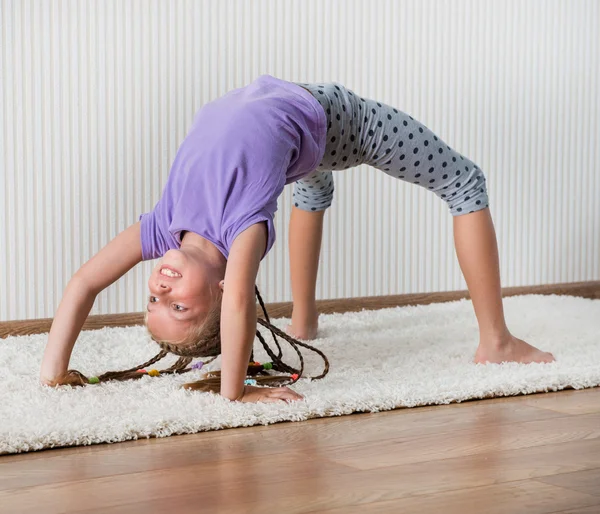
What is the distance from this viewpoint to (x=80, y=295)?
5.06 ft

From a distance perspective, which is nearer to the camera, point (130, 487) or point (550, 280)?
point (130, 487)

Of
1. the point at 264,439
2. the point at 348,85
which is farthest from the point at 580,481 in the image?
the point at 348,85

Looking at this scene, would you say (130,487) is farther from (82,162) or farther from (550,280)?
(550,280)

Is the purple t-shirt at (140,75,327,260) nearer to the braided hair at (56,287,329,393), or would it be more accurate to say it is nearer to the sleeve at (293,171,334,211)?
the braided hair at (56,287,329,393)

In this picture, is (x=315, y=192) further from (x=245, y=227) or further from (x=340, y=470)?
(x=340, y=470)

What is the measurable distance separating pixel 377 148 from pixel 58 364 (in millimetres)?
731

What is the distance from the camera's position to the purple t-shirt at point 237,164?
1491mm

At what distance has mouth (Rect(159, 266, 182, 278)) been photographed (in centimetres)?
144

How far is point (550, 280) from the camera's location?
9.25 feet

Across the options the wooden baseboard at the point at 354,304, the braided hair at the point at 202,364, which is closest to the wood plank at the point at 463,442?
the braided hair at the point at 202,364

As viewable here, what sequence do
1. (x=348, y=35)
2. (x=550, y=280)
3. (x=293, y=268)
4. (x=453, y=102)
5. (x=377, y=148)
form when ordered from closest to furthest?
1. (x=377, y=148)
2. (x=293, y=268)
3. (x=348, y=35)
4. (x=453, y=102)
5. (x=550, y=280)

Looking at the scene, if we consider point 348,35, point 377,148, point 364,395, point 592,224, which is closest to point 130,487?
point 364,395

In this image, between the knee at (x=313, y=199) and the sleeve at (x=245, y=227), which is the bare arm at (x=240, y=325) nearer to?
the sleeve at (x=245, y=227)

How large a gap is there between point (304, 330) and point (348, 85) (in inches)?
30.1
